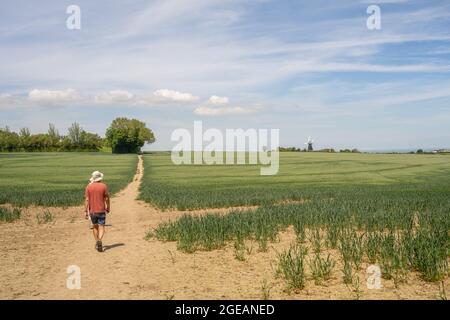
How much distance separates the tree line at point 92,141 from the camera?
129 metres

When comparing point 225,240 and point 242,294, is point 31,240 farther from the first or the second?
point 242,294

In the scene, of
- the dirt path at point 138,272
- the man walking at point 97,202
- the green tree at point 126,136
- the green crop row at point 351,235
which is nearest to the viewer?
the dirt path at point 138,272

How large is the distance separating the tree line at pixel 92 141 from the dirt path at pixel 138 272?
4532 inches

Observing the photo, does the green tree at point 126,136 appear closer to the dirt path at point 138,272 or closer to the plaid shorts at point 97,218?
the dirt path at point 138,272

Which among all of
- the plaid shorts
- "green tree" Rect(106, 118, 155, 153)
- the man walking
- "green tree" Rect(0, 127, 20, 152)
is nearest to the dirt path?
the man walking

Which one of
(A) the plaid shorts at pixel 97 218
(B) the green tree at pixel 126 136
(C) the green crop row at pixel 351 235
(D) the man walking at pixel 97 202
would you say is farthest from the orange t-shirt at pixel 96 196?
(B) the green tree at pixel 126 136

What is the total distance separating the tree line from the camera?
129 meters

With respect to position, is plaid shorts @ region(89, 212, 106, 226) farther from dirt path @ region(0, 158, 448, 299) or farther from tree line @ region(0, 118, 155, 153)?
tree line @ region(0, 118, 155, 153)

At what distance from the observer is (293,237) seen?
46.6 ft

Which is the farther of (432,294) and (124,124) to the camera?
(124,124)

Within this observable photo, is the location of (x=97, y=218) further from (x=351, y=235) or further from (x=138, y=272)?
(x=351, y=235)

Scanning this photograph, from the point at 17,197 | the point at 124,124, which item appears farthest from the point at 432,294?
the point at 124,124

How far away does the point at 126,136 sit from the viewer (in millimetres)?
128125
